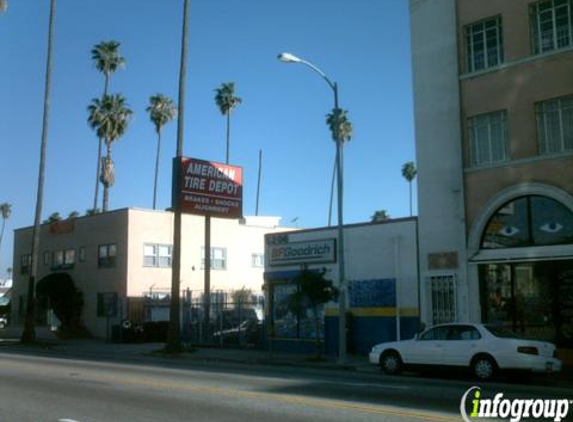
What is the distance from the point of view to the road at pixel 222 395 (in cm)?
1093

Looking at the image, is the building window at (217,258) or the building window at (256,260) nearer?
the building window at (217,258)

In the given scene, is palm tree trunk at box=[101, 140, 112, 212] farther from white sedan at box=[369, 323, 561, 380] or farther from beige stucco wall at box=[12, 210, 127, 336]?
white sedan at box=[369, 323, 561, 380]

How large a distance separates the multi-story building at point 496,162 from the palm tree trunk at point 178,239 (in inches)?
414

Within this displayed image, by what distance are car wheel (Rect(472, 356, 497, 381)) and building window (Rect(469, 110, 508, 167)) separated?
26.0 ft

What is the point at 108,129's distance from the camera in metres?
59.2

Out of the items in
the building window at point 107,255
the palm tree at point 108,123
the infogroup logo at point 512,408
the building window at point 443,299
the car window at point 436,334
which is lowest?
the infogroup logo at point 512,408

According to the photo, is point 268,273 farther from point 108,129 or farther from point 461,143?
point 108,129

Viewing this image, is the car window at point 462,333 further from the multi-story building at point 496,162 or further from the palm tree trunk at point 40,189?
the palm tree trunk at point 40,189

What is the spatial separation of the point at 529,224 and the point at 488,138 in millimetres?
3342

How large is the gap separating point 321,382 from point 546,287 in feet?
29.2

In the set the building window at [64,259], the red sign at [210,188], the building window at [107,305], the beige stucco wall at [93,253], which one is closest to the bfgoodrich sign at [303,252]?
the red sign at [210,188]

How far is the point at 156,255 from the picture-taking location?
136 ft

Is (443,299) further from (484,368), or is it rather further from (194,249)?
(194,249)

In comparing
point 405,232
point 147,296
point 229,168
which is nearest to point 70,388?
point 405,232
